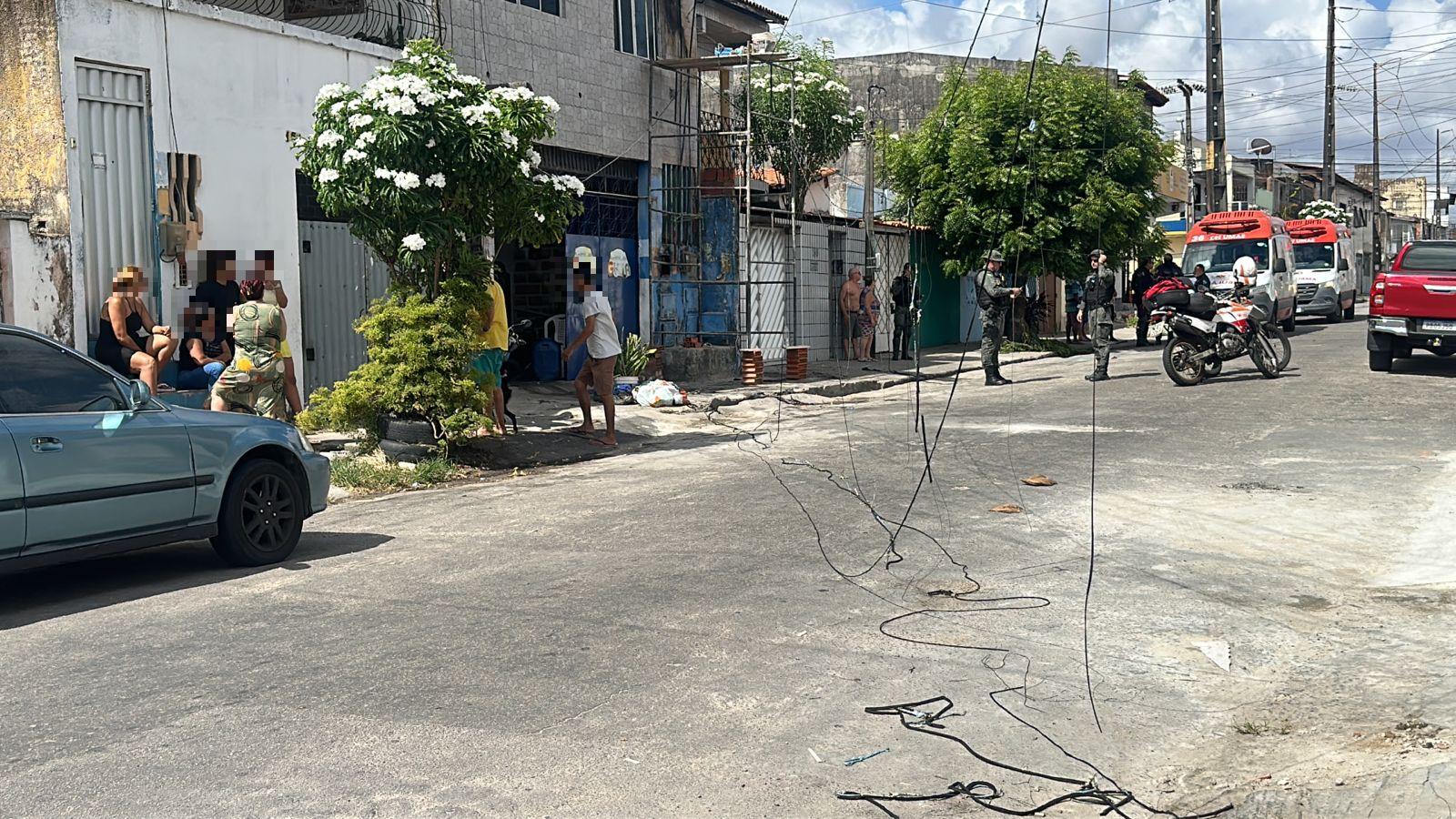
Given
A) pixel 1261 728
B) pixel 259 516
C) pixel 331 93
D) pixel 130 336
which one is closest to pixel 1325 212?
pixel 331 93

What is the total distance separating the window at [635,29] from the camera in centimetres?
1931

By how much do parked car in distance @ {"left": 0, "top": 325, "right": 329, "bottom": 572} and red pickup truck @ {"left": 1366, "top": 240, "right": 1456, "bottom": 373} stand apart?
15155 mm

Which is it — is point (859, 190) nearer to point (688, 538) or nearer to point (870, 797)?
point (688, 538)

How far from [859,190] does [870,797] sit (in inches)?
1197

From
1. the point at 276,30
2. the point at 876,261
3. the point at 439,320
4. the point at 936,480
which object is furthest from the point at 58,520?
the point at 876,261

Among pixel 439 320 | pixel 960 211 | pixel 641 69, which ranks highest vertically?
pixel 641 69

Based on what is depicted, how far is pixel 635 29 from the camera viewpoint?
19703mm

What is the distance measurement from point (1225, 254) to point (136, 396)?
26.7 m

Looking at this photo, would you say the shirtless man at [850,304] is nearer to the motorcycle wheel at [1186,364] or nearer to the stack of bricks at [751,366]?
the stack of bricks at [751,366]

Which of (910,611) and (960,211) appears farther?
(960,211)

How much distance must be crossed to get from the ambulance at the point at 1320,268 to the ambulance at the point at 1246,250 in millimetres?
3904

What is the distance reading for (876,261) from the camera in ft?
89.6

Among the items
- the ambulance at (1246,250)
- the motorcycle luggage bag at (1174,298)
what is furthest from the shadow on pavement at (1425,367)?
the ambulance at (1246,250)

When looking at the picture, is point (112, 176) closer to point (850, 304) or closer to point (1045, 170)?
point (850, 304)
